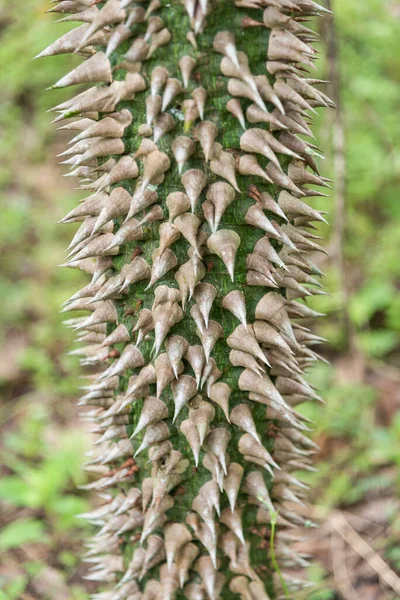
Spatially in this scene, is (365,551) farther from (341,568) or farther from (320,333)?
(320,333)

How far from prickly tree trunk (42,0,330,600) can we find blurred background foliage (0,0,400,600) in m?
0.58

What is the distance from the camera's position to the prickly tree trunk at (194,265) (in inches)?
54.9

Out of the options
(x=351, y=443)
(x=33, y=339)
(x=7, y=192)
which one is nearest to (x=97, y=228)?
(x=351, y=443)

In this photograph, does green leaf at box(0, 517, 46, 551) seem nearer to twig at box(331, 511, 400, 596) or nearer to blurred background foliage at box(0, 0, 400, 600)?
blurred background foliage at box(0, 0, 400, 600)

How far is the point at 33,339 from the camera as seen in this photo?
4.47 metres

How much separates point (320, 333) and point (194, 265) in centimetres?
271

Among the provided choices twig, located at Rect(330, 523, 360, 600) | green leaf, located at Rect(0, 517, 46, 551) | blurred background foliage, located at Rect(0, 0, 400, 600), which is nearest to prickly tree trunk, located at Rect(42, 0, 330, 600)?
blurred background foliage, located at Rect(0, 0, 400, 600)

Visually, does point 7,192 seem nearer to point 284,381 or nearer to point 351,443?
point 351,443

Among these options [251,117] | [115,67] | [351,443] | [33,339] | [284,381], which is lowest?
[351,443]

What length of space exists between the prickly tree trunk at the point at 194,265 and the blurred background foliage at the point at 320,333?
576 millimetres

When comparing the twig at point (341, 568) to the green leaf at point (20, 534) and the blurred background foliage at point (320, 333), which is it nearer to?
the blurred background foliage at point (320, 333)

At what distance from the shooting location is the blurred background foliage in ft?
9.50

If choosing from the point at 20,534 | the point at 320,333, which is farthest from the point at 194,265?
the point at 320,333

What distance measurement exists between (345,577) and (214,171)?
6.14ft
